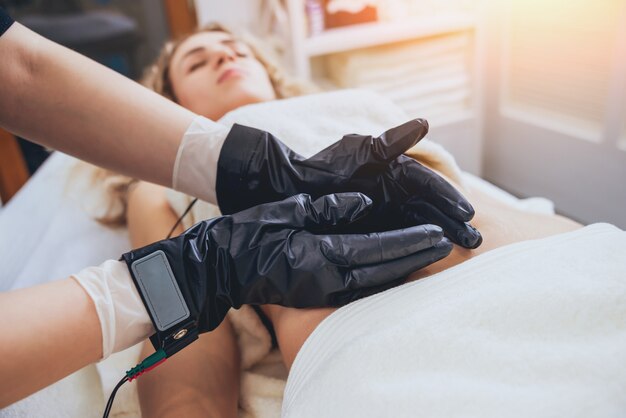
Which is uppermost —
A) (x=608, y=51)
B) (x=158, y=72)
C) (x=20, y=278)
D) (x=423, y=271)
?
(x=158, y=72)

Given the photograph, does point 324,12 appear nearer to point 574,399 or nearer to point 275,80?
point 275,80

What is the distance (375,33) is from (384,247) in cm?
137

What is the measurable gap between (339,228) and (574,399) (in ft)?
1.38

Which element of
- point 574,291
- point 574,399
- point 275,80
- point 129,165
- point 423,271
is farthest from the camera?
point 275,80

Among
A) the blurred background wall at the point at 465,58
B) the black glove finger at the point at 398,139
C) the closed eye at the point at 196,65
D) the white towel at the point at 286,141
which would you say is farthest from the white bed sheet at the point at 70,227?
the blurred background wall at the point at 465,58

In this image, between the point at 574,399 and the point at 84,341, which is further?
the point at 84,341

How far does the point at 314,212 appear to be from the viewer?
0.78 m

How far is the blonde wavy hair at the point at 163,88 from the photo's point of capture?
1407mm

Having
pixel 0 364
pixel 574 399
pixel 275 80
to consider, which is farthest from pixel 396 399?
pixel 275 80

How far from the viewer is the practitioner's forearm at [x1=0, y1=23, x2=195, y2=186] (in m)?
0.87

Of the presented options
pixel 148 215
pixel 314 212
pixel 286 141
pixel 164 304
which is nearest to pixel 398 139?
pixel 314 212

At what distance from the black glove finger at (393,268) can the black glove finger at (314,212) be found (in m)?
0.10

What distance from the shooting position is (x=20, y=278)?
1.22 metres

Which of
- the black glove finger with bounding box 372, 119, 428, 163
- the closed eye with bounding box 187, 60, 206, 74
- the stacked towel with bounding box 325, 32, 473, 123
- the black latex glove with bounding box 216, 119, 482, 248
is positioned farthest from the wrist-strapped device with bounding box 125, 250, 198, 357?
the stacked towel with bounding box 325, 32, 473, 123
